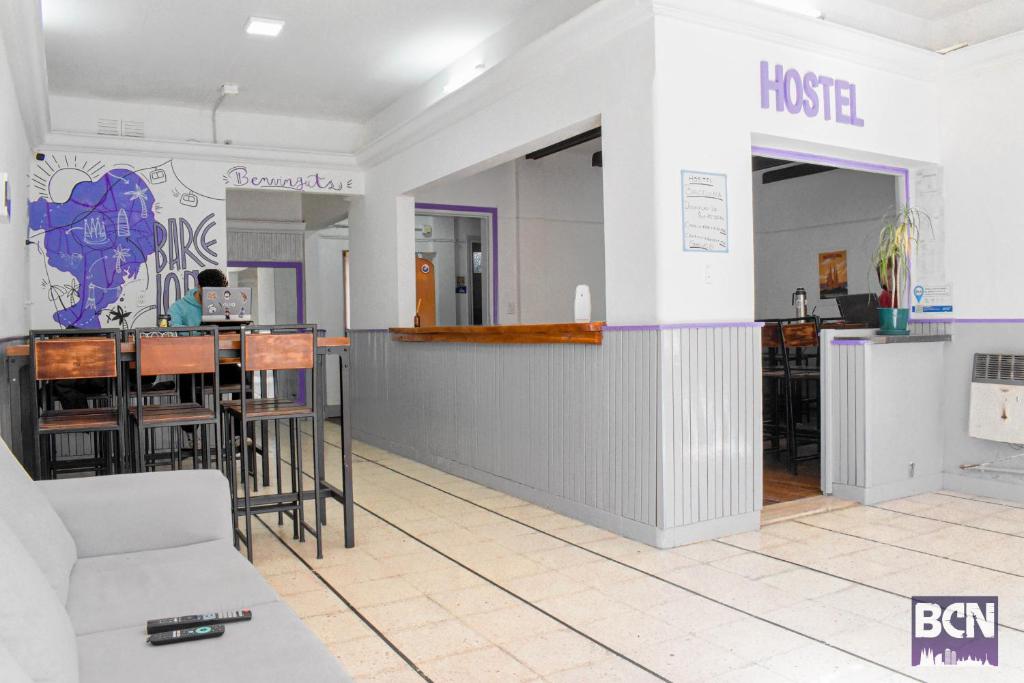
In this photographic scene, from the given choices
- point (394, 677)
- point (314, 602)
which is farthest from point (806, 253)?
point (394, 677)

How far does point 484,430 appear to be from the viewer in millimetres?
5809

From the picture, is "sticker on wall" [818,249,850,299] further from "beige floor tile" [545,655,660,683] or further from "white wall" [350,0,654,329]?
"beige floor tile" [545,655,660,683]

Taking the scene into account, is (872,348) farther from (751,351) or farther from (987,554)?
(987,554)

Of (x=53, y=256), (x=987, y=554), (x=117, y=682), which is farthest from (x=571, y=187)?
(x=117, y=682)

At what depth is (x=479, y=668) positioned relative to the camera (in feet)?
8.89

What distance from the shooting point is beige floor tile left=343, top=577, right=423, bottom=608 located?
11.2ft

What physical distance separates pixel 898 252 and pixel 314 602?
427cm

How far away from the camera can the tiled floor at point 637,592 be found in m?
2.74

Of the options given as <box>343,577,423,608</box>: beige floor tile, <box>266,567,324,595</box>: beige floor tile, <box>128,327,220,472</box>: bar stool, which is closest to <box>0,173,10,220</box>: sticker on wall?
<box>128,327,220,472</box>: bar stool

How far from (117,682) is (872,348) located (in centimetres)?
464

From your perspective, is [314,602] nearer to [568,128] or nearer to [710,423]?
[710,423]

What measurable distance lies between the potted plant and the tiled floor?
1.19 m

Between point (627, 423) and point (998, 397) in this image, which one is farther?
point (998, 397)

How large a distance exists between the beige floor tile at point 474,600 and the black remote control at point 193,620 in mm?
1435
